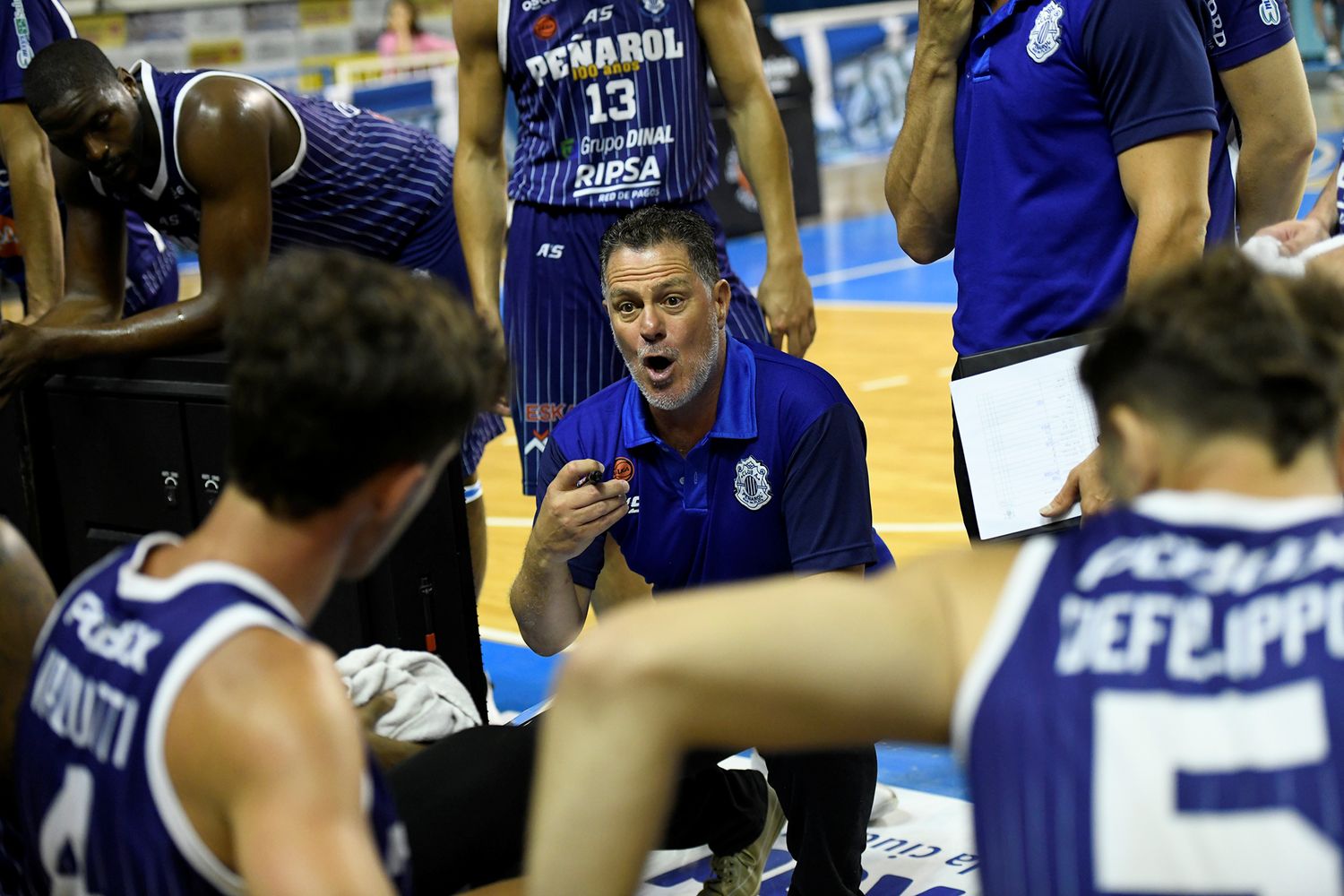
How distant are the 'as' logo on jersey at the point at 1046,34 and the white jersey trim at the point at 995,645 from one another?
1.77 m

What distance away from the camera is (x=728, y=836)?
3.34 meters

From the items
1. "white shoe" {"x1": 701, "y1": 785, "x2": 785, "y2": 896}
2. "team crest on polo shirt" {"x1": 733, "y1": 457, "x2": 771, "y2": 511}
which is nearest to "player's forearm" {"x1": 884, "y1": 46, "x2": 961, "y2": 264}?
"team crest on polo shirt" {"x1": 733, "y1": 457, "x2": 771, "y2": 511}

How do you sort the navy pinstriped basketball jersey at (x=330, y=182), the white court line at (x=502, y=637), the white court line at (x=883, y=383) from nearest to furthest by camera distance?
the navy pinstriped basketball jersey at (x=330, y=182)
the white court line at (x=502, y=637)
the white court line at (x=883, y=383)

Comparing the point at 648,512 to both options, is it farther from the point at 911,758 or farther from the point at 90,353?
the point at 90,353

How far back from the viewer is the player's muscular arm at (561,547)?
3.15 m

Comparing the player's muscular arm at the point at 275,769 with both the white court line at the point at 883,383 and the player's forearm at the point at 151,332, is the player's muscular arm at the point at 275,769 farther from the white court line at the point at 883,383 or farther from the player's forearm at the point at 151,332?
the white court line at the point at 883,383

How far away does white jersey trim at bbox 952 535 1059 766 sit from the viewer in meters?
1.32

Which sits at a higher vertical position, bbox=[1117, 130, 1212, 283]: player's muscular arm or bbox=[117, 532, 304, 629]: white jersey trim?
bbox=[1117, 130, 1212, 283]: player's muscular arm

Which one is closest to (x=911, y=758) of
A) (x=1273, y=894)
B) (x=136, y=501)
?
(x=136, y=501)

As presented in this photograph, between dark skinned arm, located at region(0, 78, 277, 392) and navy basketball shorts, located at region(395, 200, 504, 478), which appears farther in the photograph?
navy basketball shorts, located at region(395, 200, 504, 478)

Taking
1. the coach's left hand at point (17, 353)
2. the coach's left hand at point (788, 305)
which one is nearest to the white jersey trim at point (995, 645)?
the coach's left hand at point (788, 305)

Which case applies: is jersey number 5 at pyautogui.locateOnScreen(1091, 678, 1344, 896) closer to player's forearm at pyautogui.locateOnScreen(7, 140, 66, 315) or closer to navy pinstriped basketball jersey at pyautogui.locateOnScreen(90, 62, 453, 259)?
navy pinstriped basketball jersey at pyautogui.locateOnScreen(90, 62, 453, 259)

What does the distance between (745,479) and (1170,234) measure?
98 centimetres

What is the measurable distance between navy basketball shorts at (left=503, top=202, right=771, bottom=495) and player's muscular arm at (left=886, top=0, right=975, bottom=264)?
2.47ft
